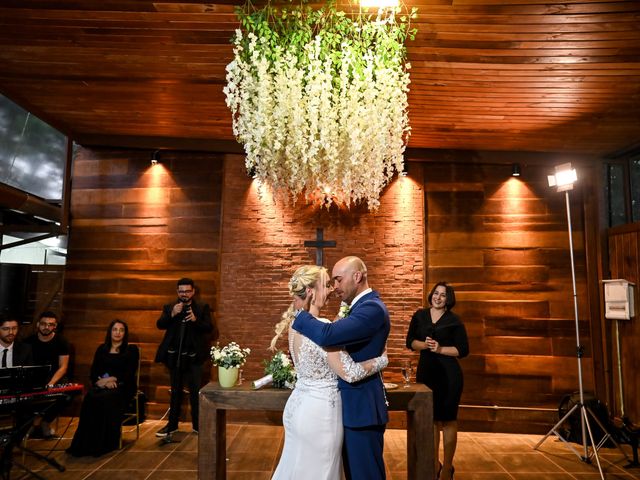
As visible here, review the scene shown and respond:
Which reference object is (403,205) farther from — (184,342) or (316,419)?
(316,419)

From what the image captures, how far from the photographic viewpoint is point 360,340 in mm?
2545

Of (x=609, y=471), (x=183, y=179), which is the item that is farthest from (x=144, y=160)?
(x=609, y=471)

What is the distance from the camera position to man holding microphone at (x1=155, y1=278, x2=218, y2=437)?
558 cm

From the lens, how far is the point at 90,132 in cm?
634

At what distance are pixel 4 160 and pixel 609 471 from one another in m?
7.94

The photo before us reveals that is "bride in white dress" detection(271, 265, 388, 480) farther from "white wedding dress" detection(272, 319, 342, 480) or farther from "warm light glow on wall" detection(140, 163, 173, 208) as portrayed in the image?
"warm light glow on wall" detection(140, 163, 173, 208)

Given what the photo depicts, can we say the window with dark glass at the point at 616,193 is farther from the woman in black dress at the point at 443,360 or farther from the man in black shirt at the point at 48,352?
the man in black shirt at the point at 48,352

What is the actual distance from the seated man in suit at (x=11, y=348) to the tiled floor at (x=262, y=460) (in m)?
0.87

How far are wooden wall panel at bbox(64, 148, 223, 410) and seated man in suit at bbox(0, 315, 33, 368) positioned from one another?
55.7 inches

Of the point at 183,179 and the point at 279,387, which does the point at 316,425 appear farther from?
the point at 183,179

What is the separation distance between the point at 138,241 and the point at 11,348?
2.05 metres

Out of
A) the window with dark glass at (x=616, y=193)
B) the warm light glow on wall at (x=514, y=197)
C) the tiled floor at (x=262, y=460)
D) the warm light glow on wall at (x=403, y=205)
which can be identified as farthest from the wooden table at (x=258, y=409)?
the window with dark glass at (x=616, y=193)

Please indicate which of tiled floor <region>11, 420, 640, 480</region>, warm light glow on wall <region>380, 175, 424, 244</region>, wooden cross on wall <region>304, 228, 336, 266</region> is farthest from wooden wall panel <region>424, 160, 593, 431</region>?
wooden cross on wall <region>304, 228, 336, 266</region>

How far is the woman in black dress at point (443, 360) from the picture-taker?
3.98 meters
